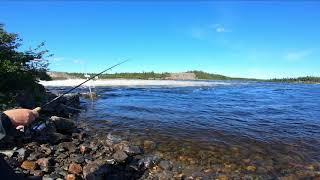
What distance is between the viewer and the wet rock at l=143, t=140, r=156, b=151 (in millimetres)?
12540

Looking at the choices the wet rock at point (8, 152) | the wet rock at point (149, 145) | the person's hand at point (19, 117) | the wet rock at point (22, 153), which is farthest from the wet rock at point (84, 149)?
the person's hand at point (19, 117)

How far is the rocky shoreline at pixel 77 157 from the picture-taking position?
925 centimetres

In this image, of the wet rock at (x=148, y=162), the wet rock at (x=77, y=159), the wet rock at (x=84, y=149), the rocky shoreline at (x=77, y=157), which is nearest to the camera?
the rocky shoreline at (x=77, y=157)

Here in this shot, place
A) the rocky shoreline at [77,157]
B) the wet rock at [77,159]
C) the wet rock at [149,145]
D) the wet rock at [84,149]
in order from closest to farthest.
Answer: the rocky shoreline at [77,157] < the wet rock at [77,159] < the wet rock at [84,149] < the wet rock at [149,145]

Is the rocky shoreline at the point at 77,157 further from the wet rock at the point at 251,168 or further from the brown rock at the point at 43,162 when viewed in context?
the wet rock at the point at 251,168

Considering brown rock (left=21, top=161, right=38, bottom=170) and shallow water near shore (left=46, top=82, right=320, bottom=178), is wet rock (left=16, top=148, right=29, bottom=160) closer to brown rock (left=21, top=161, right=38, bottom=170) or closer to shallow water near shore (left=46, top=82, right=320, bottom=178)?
brown rock (left=21, top=161, right=38, bottom=170)

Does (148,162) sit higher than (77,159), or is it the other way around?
(77,159)

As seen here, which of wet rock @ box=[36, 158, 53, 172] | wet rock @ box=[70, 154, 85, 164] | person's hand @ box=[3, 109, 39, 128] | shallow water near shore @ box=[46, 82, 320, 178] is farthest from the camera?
shallow water near shore @ box=[46, 82, 320, 178]

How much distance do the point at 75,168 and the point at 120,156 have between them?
63.6 inches

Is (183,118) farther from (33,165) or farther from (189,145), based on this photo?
(33,165)

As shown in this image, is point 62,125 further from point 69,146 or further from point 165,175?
point 165,175

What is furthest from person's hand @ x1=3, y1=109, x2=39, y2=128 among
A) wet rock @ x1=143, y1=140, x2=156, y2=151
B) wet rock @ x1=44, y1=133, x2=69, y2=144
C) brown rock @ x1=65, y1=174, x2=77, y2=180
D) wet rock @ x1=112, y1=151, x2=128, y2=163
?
wet rock @ x1=143, y1=140, x2=156, y2=151

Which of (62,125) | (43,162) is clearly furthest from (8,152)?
(62,125)

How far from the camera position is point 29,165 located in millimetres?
9398
